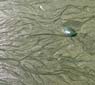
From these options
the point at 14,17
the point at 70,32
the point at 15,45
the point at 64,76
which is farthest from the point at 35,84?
the point at 14,17

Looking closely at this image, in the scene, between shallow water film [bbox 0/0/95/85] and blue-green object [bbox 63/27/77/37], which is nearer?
shallow water film [bbox 0/0/95/85]

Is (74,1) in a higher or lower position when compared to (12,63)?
higher

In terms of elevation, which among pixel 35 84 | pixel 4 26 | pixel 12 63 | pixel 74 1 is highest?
pixel 74 1

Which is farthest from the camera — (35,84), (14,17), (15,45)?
(14,17)

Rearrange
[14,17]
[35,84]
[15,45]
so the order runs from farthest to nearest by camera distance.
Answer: [14,17], [15,45], [35,84]

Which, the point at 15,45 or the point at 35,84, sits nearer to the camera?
the point at 35,84

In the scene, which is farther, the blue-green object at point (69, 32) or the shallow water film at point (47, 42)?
the blue-green object at point (69, 32)

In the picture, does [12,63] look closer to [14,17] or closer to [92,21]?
[14,17]
